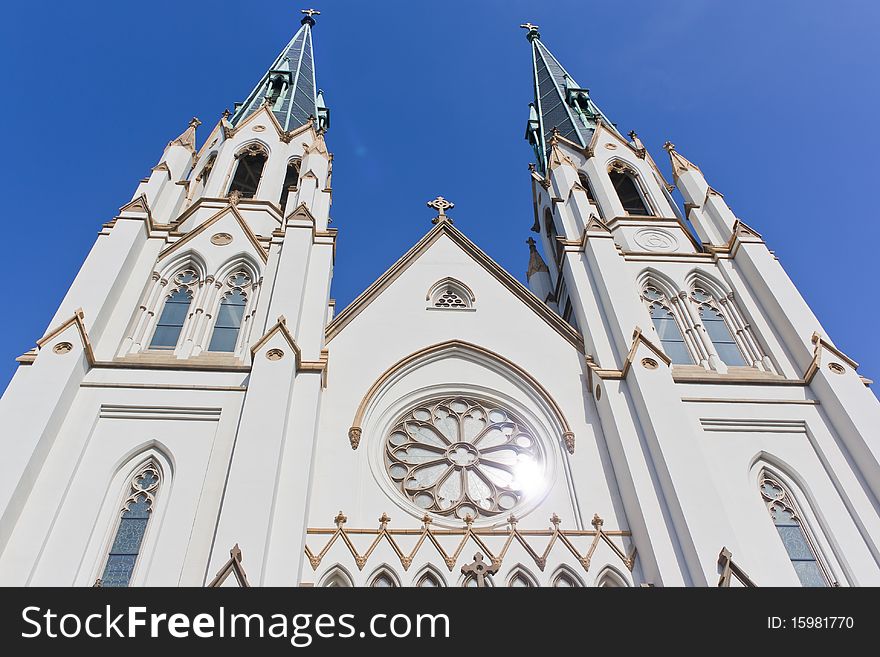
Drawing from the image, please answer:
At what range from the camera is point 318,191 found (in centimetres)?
1881

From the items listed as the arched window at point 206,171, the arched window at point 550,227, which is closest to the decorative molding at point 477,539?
the arched window at point 550,227

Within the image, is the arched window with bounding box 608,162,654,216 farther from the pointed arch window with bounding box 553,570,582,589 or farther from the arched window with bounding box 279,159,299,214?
the pointed arch window with bounding box 553,570,582,589

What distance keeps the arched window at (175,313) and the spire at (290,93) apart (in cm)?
997

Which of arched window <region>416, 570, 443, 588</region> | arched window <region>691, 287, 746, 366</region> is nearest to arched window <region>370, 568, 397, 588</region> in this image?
arched window <region>416, 570, 443, 588</region>

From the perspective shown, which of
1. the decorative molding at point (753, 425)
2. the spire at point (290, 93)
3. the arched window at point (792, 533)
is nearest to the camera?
the arched window at point (792, 533)

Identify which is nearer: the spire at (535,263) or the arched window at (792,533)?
the arched window at (792,533)

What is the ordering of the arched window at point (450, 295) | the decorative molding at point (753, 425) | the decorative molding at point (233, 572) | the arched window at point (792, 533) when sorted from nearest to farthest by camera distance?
the decorative molding at point (233, 572), the arched window at point (792, 533), the decorative molding at point (753, 425), the arched window at point (450, 295)

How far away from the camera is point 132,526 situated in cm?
1080

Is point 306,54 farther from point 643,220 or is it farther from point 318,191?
point 643,220

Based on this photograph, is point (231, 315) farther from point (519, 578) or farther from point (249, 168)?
point (249, 168)

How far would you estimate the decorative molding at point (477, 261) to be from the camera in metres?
15.3
